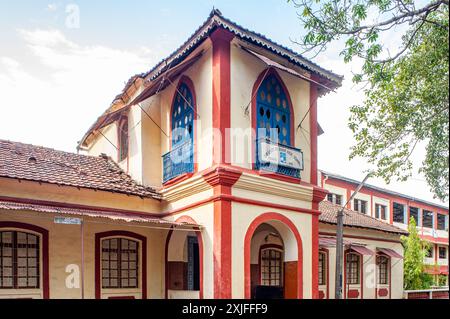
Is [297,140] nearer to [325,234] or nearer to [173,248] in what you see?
[173,248]

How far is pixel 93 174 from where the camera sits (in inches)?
375

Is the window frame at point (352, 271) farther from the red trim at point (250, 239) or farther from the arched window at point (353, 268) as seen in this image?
the red trim at point (250, 239)

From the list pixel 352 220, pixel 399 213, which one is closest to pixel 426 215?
pixel 399 213

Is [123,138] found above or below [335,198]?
above

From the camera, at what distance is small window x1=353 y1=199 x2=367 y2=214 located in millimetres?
21500

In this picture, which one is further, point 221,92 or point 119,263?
point 119,263

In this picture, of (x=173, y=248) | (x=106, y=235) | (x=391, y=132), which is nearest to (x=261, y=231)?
(x=173, y=248)

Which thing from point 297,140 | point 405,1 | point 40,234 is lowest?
point 40,234

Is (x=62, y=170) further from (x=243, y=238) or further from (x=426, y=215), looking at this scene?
(x=426, y=215)

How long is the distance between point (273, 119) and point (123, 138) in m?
4.60

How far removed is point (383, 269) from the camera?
15.2m

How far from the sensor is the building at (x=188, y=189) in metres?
7.87

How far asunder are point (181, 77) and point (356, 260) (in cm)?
904

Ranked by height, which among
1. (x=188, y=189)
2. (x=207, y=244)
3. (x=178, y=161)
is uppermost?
(x=178, y=161)
